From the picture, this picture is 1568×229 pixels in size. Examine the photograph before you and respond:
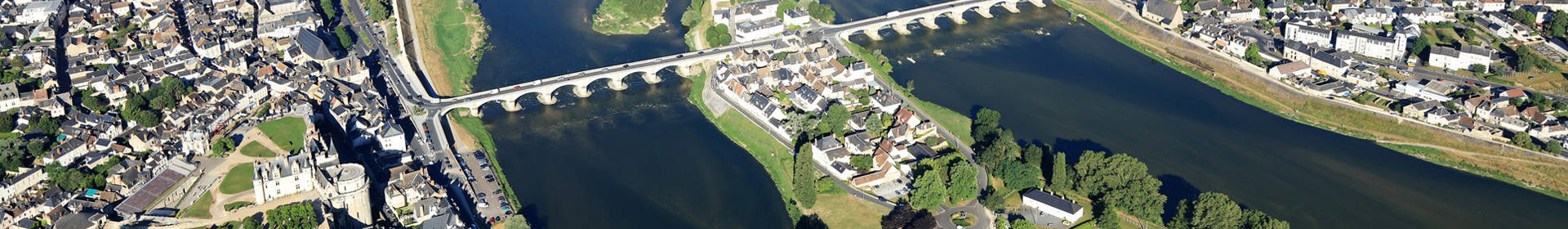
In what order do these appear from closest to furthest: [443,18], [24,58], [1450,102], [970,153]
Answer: [970,153] < [1450,102] < [24,58] < [443,18]

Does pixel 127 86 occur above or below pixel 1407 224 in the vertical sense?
above

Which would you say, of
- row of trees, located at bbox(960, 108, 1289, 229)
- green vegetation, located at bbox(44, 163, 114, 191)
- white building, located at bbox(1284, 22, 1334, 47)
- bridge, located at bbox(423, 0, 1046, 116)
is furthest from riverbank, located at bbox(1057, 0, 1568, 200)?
green vegetation, located at bbox(44, 163, 114, 191)

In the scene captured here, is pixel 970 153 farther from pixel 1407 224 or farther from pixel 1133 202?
pixel 1407 224

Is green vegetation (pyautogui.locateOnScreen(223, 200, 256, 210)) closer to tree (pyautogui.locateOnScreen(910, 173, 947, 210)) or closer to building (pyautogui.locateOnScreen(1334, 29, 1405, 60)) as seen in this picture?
tree (pyautogui.locateOnScreen(910, 173, 947, 210))

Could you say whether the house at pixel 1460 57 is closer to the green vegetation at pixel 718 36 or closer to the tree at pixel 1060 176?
the tree at pixel 1060 176

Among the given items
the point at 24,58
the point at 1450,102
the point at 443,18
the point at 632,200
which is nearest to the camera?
the point at 632,200

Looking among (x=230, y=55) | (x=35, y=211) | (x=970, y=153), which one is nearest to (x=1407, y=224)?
(x=970, y=153)
